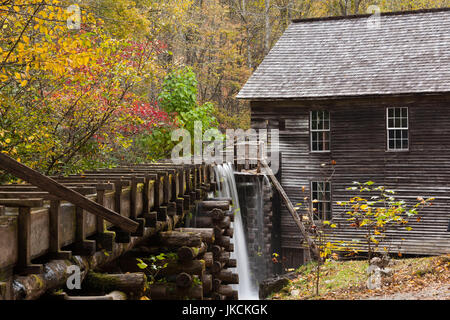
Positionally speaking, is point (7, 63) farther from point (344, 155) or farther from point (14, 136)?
point (344, 155)

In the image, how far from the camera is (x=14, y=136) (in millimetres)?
11125

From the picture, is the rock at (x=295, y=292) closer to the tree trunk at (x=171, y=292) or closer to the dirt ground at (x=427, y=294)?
the dirt ground at (x=427, y=294)

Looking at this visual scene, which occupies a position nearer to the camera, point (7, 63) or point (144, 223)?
point (144, 223)

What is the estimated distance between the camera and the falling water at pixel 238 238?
1873 cm

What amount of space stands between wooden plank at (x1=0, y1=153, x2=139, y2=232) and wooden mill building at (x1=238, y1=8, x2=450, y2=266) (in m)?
17.2

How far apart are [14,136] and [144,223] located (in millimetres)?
4680

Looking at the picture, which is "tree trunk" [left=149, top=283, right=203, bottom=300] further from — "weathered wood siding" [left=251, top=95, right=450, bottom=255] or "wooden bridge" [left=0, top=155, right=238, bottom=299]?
"weathered wood siding" [left=251, top=95, right=450, bottom=255]

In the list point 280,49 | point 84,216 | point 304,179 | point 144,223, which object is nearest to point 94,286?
point 84,216

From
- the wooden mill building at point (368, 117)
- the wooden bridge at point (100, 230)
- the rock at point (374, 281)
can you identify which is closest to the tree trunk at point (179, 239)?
the wooden bridge at point (100, 230)

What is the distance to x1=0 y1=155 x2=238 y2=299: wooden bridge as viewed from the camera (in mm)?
4453

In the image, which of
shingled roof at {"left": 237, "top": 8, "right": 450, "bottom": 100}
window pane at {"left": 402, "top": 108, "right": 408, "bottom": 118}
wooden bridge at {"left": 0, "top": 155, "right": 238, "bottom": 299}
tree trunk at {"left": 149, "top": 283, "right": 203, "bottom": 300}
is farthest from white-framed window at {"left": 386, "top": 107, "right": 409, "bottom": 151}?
tree trunk at {"left": 149, "top": 283, "right": 203, "bottom": 300}

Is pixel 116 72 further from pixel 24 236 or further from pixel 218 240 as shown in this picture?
pixel 24 236

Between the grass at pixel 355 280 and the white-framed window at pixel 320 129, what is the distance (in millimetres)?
5371

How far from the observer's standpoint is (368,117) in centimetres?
2280
